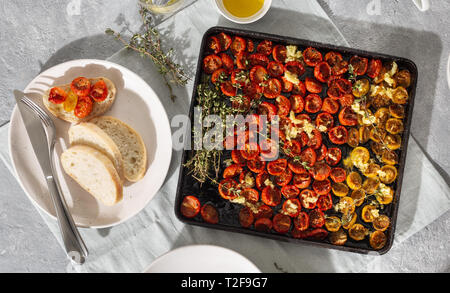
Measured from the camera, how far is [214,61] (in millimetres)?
1367

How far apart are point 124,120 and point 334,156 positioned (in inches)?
32.2

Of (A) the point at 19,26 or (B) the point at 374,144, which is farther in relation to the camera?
Answer: (A) the point at 19,26

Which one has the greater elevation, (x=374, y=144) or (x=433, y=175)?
(x=374, y=144)

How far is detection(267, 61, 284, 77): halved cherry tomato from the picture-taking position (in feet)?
4.52

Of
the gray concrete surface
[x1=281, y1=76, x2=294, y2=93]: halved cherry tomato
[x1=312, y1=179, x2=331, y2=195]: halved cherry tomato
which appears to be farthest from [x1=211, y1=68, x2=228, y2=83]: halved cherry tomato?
[x1=312, y1=179, x2=331, y2=195]: halved cherry tomato

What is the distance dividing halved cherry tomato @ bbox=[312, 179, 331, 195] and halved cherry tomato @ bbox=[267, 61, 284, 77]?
44 cm

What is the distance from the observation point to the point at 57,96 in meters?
1.31

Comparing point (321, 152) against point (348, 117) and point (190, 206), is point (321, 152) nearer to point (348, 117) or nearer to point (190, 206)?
point (348, 117)

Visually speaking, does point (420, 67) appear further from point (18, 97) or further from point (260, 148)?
point (18, 97)

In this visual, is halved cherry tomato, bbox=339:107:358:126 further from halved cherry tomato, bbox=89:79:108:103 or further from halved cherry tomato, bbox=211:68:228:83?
halved cherry tomato, bbox=89:79:108:103

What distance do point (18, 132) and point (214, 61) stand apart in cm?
78

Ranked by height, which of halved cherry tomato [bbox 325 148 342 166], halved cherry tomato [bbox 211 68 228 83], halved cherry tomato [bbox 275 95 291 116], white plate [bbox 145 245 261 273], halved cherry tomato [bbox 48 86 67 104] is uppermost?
halved cherry tomato [bbox 48 86 67 104]
